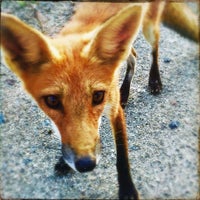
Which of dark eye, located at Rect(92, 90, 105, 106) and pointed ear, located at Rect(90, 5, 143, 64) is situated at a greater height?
pointed ear, located at Rect(90, 5, 143, 64)

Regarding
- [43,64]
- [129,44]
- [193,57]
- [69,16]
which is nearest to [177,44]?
[193,57]

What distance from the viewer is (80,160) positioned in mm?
1040

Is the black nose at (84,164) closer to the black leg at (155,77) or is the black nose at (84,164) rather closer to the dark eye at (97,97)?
the dark eye at (97,97)

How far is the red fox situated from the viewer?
1042 mm

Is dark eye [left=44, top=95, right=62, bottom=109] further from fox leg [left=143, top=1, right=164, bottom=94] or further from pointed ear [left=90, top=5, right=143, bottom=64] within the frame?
fox leg [left=143, top=1, right=164, bottom=94]

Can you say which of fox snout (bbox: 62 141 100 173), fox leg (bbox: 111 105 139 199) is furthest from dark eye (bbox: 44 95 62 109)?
fox leg (bbox: 111 105 139 199)

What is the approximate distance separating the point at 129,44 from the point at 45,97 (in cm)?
27

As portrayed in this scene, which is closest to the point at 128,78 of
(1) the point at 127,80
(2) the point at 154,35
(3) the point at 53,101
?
(1) the point at 127,80

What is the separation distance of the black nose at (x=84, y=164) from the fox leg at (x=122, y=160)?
0.16 metres

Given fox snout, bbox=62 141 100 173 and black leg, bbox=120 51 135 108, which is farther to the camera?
black leg, bbox=120 51 135 108

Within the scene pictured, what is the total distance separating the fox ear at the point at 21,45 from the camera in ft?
3.23

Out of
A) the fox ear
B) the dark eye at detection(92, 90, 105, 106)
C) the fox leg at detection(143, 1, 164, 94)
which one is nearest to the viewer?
the fox ear

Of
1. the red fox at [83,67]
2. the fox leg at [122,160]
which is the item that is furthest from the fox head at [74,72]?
the fox leg at [122,160]

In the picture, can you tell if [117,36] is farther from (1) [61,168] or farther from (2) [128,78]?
(1) [61,168]
